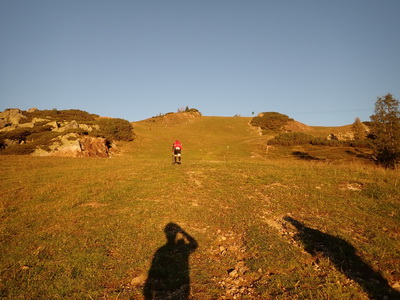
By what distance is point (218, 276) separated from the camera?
5.48 meters

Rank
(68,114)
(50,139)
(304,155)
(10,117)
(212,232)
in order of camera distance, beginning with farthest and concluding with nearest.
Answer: (68,114)
(10,117)
(50,139)
(304,155)
(212,232)

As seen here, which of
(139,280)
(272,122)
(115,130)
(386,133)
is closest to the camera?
(139,280)

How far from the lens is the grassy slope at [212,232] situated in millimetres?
5082

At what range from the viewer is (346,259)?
18.8ft

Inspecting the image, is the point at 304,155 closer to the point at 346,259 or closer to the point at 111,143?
the point at 346,259

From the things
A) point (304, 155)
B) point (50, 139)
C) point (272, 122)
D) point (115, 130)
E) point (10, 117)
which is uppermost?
point (10, 117)

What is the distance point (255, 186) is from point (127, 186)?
25.0 ft

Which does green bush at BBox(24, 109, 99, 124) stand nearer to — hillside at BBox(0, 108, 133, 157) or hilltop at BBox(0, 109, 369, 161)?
hilltop at BBox(0, 109, 369, 161)

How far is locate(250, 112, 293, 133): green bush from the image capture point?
6912 cm

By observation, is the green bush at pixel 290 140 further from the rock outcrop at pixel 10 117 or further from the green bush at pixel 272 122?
the rock outcrop at pixel 10 117

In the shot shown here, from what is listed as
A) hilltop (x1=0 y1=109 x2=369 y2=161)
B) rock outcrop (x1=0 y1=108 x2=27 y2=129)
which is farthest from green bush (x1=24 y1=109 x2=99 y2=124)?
rock outcrop (x1=0 y1=108 x2=27 y2=129)

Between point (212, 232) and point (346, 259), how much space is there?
3.97 meters

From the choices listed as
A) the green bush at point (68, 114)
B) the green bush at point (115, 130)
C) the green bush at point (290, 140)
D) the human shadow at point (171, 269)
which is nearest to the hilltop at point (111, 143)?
the green bush at point (115, 130)

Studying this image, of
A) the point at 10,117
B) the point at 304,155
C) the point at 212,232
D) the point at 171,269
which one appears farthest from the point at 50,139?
the point at 304,155
